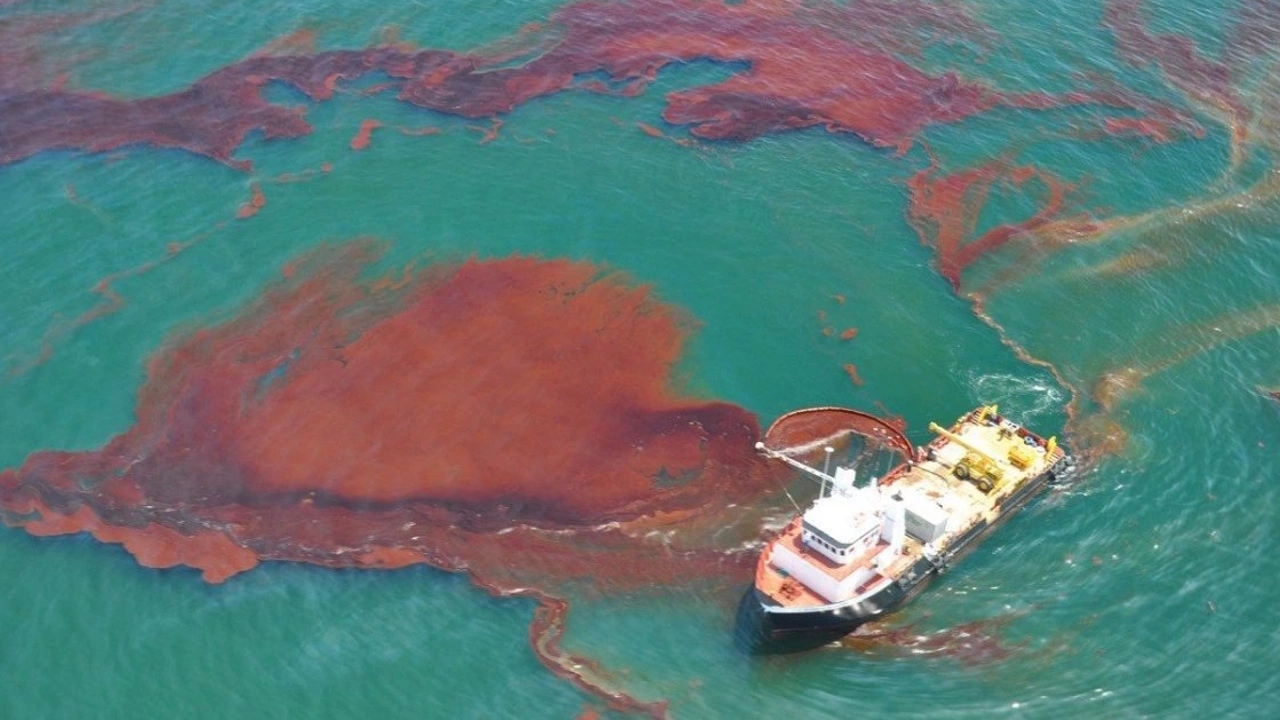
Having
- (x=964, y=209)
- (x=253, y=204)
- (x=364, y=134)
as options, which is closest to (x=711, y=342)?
(x=964, y=209)

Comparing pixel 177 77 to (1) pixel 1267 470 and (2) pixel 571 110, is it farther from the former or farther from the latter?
(1) pixel 1267 470

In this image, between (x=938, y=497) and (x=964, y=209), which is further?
(x=964, y=209)

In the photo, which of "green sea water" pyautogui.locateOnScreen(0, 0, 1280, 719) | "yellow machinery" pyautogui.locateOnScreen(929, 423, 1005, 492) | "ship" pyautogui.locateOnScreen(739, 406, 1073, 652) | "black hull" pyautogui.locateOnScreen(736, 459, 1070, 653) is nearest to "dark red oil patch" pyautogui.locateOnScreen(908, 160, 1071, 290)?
"green sea water" pyautogui.locateOnScreen(0, 0, 1280, 719)

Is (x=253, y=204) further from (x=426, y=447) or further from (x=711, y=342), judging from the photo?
(x=711, y=342)

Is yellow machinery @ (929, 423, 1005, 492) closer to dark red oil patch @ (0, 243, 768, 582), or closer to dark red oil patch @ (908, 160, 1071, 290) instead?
dark red oil patch @ (0, 243, 768, 582)

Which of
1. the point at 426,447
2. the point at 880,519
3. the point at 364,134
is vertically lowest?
the point at 426,447
